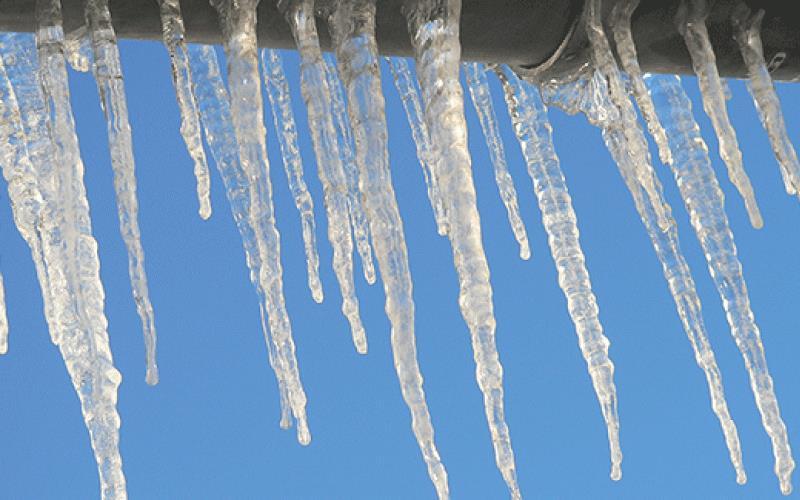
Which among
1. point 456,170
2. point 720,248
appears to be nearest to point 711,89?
point 720,248

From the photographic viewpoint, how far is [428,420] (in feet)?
6.16

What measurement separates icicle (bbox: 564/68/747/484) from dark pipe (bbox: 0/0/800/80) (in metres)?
0.12

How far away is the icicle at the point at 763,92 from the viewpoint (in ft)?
7.04

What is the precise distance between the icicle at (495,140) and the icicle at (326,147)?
2.08 feet

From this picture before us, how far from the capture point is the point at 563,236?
232 cm

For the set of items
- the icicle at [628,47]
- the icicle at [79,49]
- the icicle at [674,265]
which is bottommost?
the icicle at [674,265]

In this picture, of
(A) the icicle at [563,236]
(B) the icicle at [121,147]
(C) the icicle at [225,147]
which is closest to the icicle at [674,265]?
(A) the icicle at [563,236]

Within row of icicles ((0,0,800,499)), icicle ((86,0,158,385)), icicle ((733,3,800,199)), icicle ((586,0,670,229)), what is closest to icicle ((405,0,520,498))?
row of icicles ((0,0,800,499))

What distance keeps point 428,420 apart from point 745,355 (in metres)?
A: 0.73

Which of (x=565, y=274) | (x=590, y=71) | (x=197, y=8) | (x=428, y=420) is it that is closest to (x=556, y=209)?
(x=565, y=274)

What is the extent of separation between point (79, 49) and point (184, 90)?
154 millimetres

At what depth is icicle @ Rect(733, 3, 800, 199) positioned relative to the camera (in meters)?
2.15

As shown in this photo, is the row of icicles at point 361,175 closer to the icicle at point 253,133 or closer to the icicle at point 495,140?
the icicle at point 253,133

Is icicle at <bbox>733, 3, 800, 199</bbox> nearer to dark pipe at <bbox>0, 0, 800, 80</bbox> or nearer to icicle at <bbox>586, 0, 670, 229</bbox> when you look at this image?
dark pipe at <bbox>0, 0, 800, 80</bbox>
